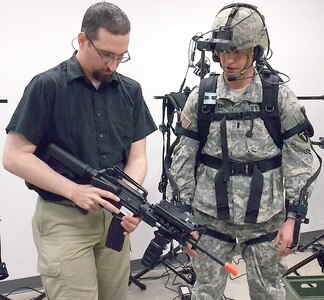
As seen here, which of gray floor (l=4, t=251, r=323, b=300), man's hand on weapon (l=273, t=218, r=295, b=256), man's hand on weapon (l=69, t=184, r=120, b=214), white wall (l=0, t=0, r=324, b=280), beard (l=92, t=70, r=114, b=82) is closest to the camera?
man's hand on weapon (l=69, t=184, r=120, b=214)

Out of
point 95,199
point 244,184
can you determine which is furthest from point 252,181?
point 95,199

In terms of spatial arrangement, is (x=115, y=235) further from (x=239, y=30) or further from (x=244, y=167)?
(x=239, y=30)

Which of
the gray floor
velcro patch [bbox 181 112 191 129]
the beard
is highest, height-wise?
the beard

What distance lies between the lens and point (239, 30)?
1.54 meters

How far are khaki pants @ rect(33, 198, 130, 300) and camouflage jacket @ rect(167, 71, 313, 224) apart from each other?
13.8 inches

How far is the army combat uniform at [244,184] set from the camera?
162 cm

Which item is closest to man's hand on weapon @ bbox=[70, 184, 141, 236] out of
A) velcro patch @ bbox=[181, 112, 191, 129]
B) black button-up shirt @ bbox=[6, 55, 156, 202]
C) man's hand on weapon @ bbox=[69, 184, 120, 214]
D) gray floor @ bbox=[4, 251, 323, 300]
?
man's hand on weapon @ bbox=[69, 184, 120, 214]

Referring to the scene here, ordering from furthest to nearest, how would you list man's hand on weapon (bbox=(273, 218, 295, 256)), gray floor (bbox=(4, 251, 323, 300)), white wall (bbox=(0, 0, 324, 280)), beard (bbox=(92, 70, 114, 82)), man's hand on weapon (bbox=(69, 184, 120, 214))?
gray floor (bbox=(4, 251, 323, 300)), white wall (bbox=(0, 0, 324, 280)), man's hand on weapon (bbox=(273, 218, 295, 256)), beard (bbox=(92, 70, 114, 82)), man's hand on weapon (bbox=(69, 184, 120, 214))

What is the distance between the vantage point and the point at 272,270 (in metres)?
1.69

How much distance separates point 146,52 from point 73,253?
176cm

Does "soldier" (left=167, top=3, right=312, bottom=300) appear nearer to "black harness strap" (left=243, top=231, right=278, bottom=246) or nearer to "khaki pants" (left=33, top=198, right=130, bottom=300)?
"black harness strap" (left=243, top=231, right=278, bottom=246)

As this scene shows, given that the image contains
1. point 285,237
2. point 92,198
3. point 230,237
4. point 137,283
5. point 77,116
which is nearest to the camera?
point 92,198

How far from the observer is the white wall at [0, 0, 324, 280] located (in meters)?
2.49

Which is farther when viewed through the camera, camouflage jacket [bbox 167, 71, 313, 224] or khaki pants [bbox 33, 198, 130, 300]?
camouflage jacket [bbox 167, 71, 313, 224]
